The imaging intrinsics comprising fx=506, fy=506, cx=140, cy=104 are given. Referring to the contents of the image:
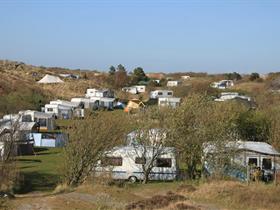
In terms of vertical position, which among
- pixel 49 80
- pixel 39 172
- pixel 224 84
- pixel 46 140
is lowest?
pixel 39 172

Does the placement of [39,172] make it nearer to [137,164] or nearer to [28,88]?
[137,164]

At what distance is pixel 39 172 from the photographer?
2623 cm

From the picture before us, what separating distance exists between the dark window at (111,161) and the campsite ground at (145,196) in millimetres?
1009

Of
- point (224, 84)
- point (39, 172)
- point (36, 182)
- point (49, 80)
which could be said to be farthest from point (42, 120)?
point (224, 84)

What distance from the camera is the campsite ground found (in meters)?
16.2

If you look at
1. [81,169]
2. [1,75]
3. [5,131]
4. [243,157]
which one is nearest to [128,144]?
[81,169]

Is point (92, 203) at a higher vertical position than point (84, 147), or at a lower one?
lower

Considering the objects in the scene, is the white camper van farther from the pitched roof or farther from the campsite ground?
the pitched roof

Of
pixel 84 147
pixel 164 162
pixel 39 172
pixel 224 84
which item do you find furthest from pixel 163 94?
pixel 84 147

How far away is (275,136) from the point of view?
30109 millimetres

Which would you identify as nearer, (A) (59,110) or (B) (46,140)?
(B) (46,140)

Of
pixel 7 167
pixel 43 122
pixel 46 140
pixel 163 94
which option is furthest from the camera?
pixel 163 94

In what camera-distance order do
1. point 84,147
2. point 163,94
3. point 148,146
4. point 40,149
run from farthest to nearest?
point 163,94, point 40,149, point 148,146, point 84,147

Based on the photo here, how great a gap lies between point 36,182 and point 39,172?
2261 millimetres
